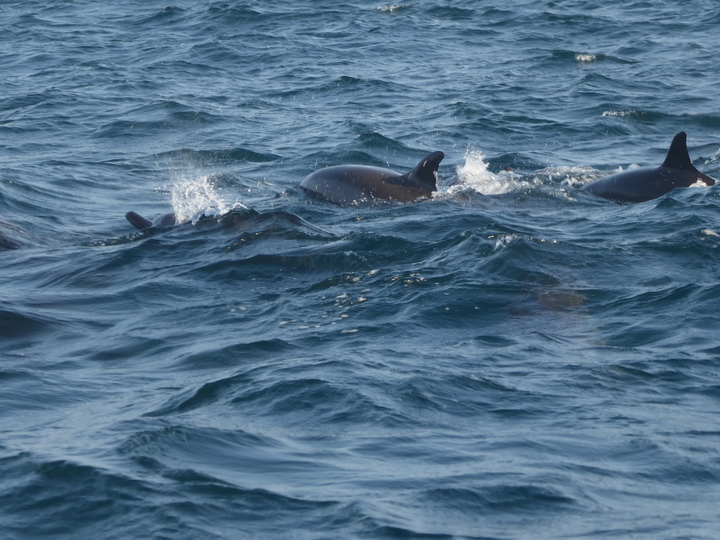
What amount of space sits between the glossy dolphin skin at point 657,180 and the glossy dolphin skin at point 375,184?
7.49 feet

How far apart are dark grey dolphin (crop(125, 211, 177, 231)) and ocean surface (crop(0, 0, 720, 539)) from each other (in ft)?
0.54

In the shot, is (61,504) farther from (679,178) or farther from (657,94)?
(657,94)

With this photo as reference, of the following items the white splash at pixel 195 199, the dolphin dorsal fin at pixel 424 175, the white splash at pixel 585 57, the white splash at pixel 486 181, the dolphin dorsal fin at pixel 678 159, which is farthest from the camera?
the white splash at pixel 585 57

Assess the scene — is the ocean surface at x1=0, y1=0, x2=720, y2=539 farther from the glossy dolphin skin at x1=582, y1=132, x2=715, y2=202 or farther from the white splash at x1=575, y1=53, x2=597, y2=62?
the white splash at x1=575, y1=53, x2=597, y2=62

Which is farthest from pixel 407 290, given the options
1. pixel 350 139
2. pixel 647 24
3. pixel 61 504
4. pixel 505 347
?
pixel 647 24

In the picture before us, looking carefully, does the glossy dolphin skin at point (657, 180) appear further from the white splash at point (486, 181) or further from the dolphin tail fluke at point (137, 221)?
the dolphin tail fluke at point (137, 221)

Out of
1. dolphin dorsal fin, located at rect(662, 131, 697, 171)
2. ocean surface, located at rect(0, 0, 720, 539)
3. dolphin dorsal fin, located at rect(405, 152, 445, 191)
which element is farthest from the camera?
dolphin dorsal fin, located at rect(662, 131, 697, 171)

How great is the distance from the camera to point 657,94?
23516 mm

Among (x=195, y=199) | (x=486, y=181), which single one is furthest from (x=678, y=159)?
(x=195, y=199)

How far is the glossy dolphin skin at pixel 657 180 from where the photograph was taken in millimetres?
15281

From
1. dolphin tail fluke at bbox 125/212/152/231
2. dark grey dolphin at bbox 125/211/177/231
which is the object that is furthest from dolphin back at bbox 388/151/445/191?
dolphin tail fluke at bbox 125/212/152/231

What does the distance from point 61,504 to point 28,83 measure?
20.3 meters

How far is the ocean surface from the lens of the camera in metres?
7.25

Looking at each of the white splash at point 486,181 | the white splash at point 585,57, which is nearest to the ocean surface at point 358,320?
the white splash at point 486,181
